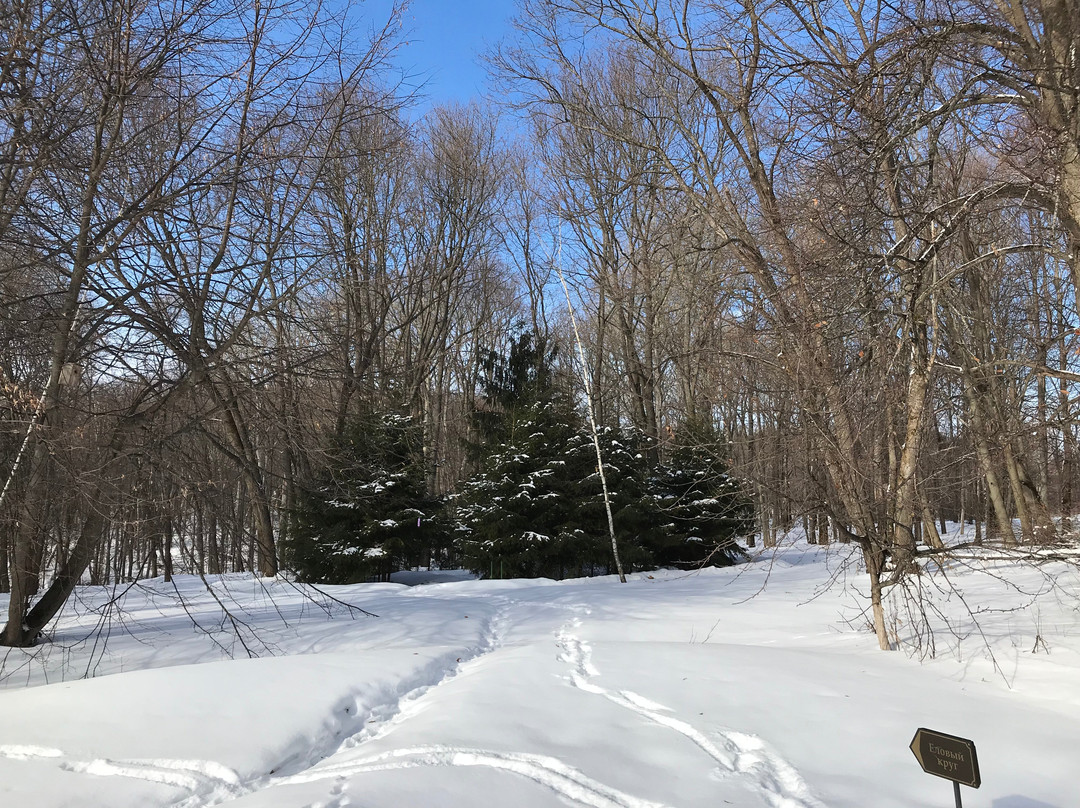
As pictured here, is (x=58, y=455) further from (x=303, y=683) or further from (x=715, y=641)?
(x=715, y=641)

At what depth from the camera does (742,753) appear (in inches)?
159

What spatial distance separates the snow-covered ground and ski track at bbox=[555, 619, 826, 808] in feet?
0.07

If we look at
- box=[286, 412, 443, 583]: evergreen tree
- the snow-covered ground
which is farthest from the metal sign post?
box=[286, 412, 443, 583]: evergreen tree

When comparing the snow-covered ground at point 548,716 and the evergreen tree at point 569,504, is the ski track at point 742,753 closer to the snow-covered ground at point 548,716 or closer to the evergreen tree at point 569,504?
the snow-covered ground at point 548,716

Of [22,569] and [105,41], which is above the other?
[105,41]

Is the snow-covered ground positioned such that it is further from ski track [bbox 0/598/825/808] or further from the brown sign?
the brown sign

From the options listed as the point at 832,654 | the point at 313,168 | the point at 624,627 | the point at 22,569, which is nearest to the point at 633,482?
the point at 624,627

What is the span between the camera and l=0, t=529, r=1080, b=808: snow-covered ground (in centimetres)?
352

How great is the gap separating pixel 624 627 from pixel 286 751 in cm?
539

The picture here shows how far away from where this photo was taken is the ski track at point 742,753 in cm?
349

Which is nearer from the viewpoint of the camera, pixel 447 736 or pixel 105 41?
pixel 447 736

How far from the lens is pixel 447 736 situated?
415 cm

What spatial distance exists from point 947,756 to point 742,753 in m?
1.35

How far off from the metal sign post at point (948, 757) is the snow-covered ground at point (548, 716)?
0.60 meters
